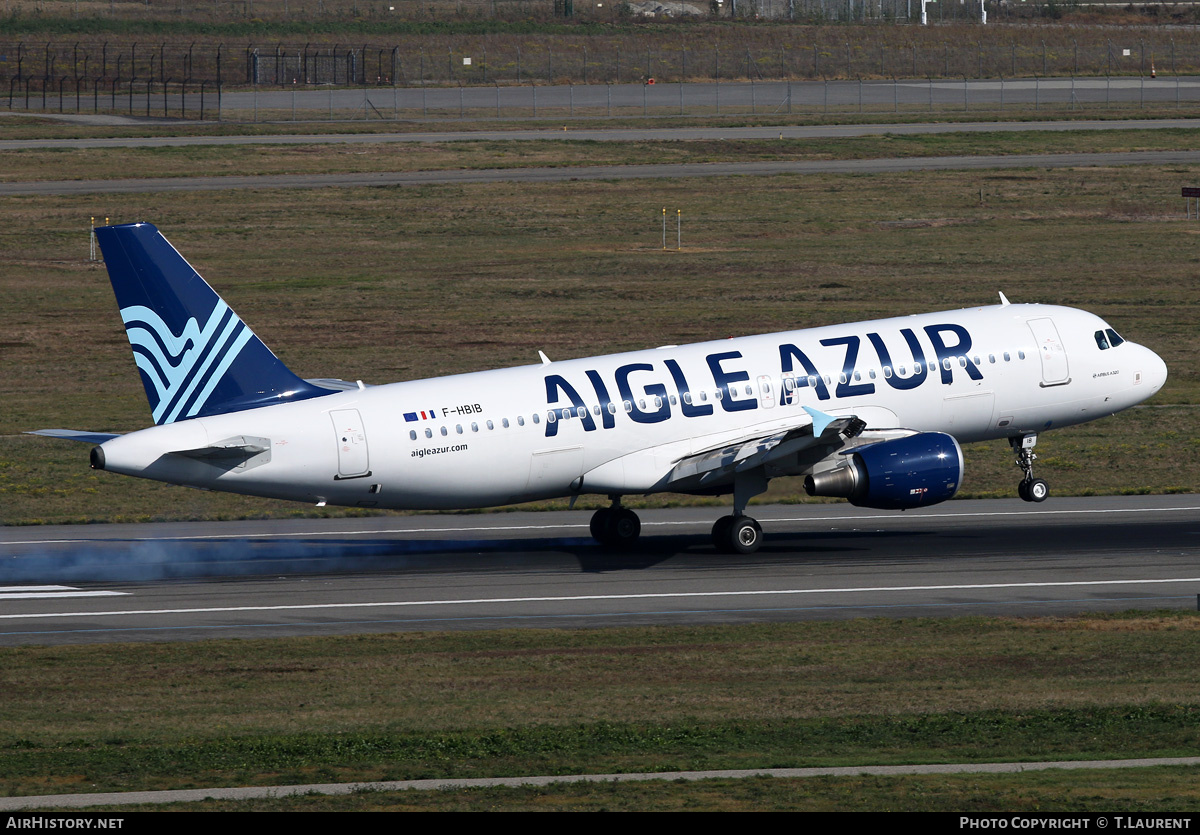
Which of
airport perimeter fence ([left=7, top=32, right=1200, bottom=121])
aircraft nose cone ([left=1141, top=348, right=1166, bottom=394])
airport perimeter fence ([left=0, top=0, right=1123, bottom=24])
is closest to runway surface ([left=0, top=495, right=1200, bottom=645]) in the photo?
aircraft nose cone ([left=1141, top=348, right=1166, bottom=394])

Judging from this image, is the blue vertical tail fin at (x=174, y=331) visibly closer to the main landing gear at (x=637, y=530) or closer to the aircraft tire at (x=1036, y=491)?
the main landing gear at (x=637, y=530)

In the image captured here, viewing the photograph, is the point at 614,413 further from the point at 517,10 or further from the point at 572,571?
Answer: the point at 517,10

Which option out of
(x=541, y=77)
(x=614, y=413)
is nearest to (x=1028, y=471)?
(x=614, y=413)

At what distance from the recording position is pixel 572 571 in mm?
38438

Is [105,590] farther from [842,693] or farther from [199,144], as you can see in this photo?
[199,144]

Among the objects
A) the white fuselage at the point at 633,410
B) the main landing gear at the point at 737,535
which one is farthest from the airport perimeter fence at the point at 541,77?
the main landing gear at the point at 737,535

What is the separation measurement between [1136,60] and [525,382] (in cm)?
14856

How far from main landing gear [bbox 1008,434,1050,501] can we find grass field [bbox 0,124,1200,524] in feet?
14.9

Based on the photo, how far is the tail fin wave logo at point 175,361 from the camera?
35.9m

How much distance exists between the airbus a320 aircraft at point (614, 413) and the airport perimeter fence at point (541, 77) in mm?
91399

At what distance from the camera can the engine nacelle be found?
1487 inches

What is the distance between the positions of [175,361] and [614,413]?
10311mm

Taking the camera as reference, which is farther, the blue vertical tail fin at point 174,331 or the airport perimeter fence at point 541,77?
the airport perimeter fence at point 541,77

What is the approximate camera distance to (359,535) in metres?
43.8
